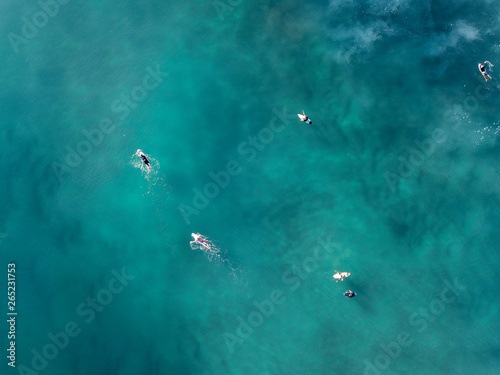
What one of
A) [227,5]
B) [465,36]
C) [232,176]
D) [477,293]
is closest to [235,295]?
[232,176]

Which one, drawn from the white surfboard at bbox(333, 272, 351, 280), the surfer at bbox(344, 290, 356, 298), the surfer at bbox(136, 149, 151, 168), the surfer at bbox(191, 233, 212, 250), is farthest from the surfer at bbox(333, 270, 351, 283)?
the surfer at bbox(136, 149, 151, 168)

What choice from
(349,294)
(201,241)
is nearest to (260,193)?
(201,241)

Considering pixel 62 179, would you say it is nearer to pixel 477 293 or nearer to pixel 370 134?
pixel 370 134

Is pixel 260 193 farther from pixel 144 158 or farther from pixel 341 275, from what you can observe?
pixel 144 158

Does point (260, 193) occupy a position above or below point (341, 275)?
above

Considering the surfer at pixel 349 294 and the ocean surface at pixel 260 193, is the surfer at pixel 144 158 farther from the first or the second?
the surfer at pixel 349 294

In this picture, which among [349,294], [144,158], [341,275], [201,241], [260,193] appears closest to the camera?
[349,294]

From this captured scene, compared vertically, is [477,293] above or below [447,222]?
below

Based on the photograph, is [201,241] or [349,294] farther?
[201,241]
